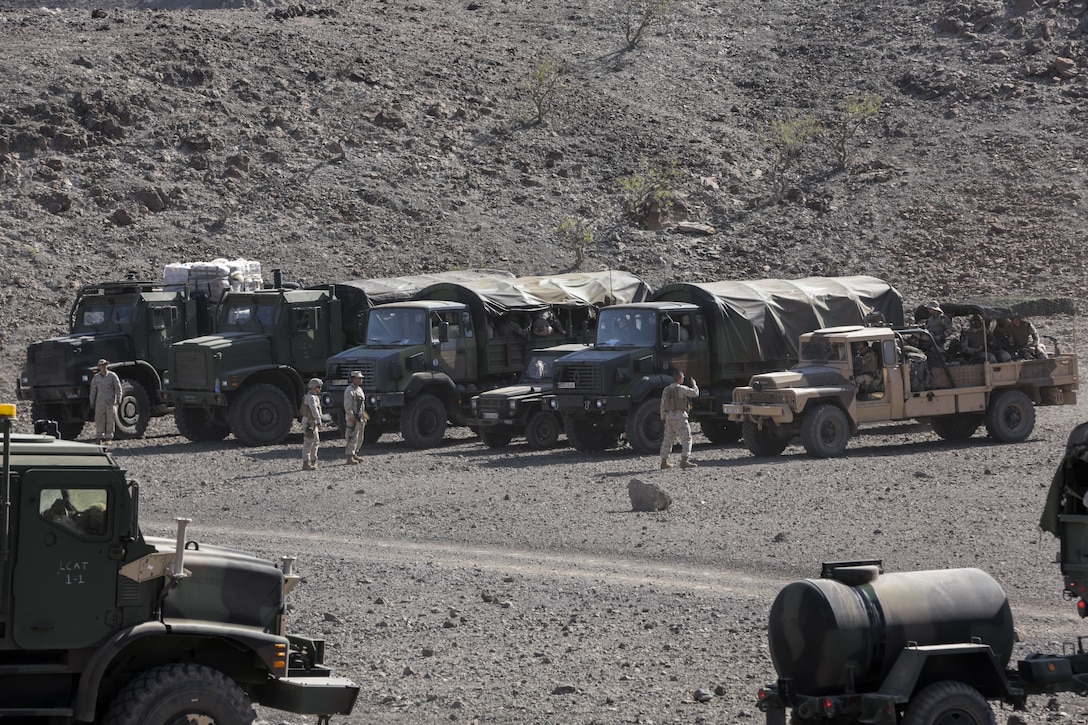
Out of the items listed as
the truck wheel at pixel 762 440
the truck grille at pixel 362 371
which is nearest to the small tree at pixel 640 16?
the truck grille at pixel 362 371

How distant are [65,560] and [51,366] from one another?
19.6m

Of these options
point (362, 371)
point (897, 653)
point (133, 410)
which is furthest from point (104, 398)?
point (897, 653)

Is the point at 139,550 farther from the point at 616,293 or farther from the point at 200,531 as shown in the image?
Result: the point at 616,293

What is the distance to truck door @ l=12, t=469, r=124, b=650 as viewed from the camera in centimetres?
698

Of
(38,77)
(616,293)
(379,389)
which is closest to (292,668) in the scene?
(379,389)

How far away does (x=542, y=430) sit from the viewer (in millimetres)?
23703

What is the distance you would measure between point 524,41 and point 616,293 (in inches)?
1129

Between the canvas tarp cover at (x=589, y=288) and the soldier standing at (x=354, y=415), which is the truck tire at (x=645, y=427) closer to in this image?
the soldier standing at (x=354, y=415)

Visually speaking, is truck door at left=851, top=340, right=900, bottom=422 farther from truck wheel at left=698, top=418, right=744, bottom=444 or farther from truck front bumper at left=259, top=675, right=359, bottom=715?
truck front bumper at left=259, top=675, right=359, bottom=715

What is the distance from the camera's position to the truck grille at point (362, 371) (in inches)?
939

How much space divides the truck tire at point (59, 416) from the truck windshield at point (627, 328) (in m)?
9.62

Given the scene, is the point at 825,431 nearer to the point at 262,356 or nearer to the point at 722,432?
the point at 722,432

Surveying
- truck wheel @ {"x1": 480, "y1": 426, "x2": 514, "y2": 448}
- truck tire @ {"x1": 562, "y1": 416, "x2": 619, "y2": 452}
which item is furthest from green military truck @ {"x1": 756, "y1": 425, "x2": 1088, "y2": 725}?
truck wheel @ {"x1": 480, "y1": 426, "x2": 514, "y2": 448}

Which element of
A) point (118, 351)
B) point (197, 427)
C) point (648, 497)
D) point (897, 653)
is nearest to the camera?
point (897, 653)
